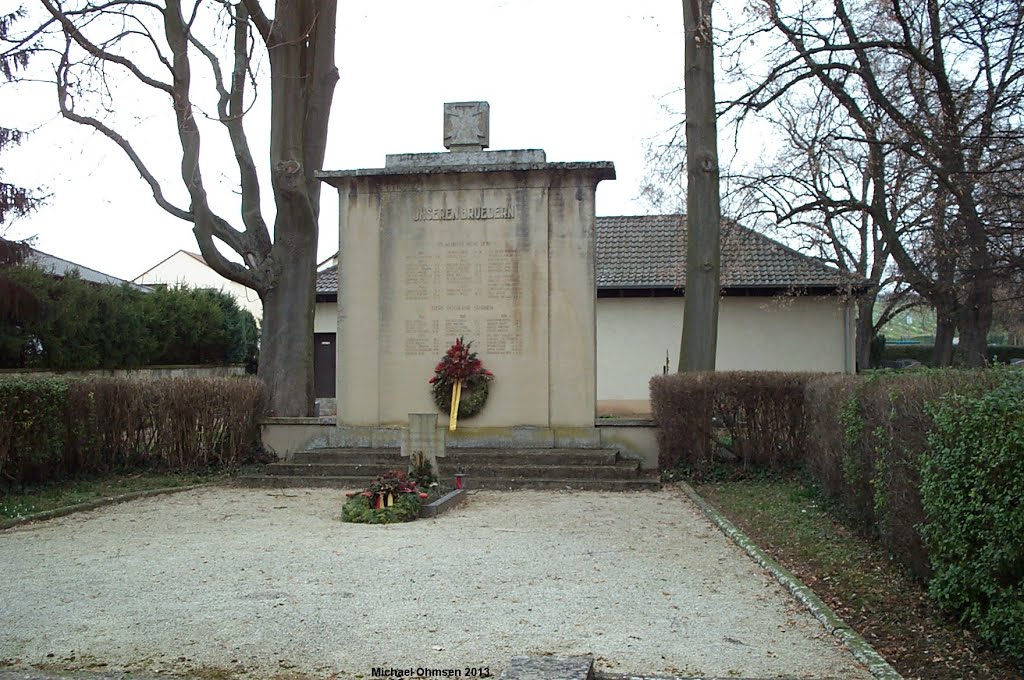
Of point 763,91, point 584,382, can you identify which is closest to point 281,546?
point 584,382

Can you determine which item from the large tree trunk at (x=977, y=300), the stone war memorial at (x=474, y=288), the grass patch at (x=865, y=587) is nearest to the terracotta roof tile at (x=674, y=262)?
the large tree trunk at (x=977, y=300)

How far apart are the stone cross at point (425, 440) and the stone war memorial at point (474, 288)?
121 inches

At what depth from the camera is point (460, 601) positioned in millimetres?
6703

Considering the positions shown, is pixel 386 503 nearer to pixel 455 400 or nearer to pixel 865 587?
pixel 455 400

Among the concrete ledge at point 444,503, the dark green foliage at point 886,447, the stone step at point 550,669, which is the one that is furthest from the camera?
the concrete ledge at point 444,503

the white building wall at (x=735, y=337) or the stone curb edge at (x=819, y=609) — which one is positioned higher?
the white building wall at (x=735, y=337)

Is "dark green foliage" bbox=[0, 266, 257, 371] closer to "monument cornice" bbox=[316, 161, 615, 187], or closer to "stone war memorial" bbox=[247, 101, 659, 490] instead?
"stone war memorial" bbox=[247, 101, 659, 490]

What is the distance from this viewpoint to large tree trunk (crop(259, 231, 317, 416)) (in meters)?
17.2

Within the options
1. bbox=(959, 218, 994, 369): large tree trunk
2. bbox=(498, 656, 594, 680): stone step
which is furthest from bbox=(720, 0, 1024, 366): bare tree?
bbox=(498, 656, 594, 680): stone step

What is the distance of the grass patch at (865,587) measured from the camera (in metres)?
5.30

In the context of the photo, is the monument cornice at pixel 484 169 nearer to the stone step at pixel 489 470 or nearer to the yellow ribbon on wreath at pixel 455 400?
the yellow ribbon on wreath at pixel 455 400

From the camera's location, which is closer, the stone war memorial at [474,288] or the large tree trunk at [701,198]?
the stone war memorial at [474,288]

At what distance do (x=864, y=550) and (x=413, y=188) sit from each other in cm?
943

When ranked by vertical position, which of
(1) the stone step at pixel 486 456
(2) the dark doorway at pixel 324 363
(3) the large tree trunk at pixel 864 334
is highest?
(3) the large tree trunk at pixel 864 334
